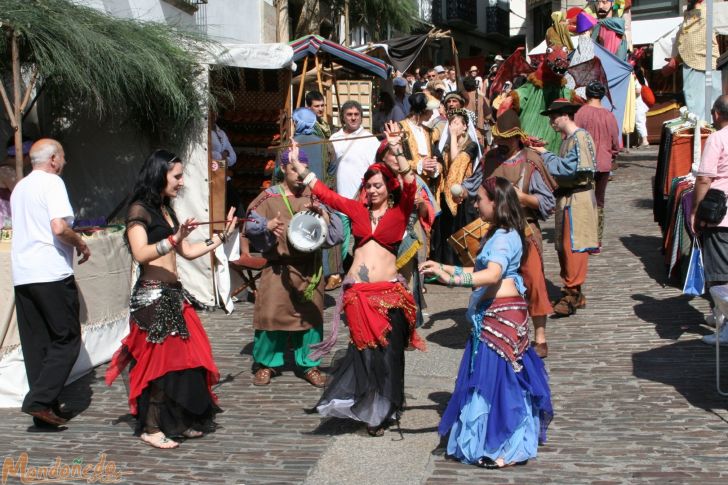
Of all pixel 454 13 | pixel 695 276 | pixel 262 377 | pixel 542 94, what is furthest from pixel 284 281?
pixel 454 13

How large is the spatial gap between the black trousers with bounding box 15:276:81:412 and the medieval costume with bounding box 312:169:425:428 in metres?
1.71

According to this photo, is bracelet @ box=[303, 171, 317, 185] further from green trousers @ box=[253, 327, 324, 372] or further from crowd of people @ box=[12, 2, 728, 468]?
green trousers @ box=[253, 327, 324, 372]

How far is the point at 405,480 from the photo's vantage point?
201 inches

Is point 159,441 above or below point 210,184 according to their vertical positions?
below

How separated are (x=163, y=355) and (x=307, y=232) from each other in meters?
1.35

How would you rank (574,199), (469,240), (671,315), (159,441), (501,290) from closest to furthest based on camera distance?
(501,290) < (159,441) < (469,240) < (574,199) < (671,315)

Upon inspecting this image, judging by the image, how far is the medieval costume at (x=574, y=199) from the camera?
8.17 meters

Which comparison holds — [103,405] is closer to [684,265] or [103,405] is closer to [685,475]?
[685,475]

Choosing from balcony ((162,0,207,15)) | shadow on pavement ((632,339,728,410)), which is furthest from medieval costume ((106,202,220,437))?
balcony ((162,0,207,15))

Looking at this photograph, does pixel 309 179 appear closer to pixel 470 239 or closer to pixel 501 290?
pixel 501 290

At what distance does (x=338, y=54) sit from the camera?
48.3 feet

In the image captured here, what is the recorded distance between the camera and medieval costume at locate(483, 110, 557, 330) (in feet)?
24.4

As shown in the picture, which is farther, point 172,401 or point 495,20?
point 495,20

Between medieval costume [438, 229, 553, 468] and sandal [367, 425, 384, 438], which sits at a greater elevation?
medieval costume [438, 229, 553, 468]
